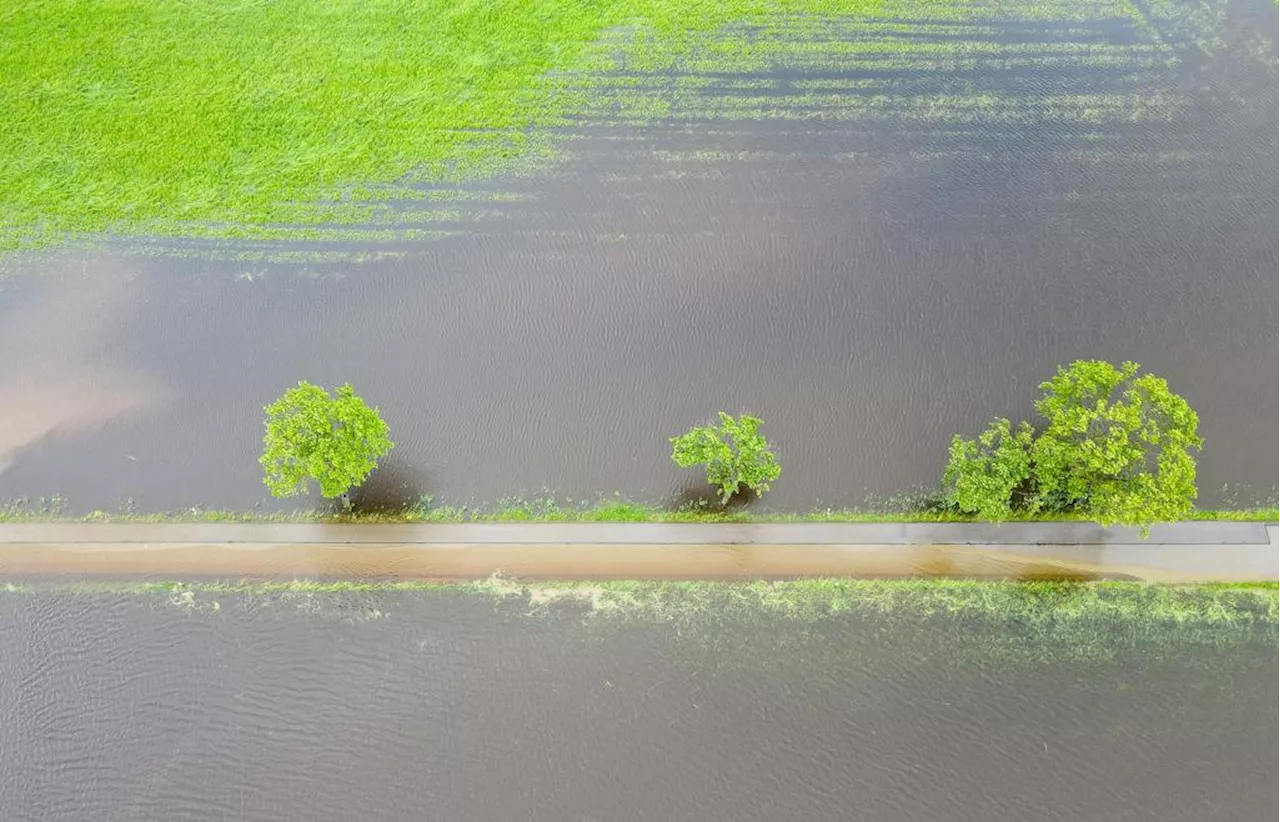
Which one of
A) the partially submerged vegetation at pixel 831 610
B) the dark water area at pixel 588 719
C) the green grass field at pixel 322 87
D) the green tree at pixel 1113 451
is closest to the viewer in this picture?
the dark water area at pixel 588 719

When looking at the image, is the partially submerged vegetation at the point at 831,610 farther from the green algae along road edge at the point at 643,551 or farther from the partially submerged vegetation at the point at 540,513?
the partially submerged vegetation at the point at 540,513

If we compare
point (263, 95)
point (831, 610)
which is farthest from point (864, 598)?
point (263, 95)

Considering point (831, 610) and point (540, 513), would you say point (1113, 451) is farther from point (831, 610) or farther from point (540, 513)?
point (540, 513)

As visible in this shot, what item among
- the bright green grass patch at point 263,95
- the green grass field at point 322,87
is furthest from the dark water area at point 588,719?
the bright green grass patch at point 263,95

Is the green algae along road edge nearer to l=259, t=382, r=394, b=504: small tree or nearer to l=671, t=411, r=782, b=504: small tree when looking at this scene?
l=671, t=411, r=782, b=504: small tree

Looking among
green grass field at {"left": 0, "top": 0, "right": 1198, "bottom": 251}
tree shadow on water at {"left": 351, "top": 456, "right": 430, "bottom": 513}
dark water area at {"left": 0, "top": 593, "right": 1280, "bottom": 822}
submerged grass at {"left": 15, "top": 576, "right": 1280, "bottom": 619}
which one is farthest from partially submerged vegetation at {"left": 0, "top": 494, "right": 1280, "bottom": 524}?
green grass field at {"left": 0, "top": 0, "right": 1198, "bottom": 251}

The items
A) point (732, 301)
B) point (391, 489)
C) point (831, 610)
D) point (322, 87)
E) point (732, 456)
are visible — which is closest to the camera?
point (831, 610)
